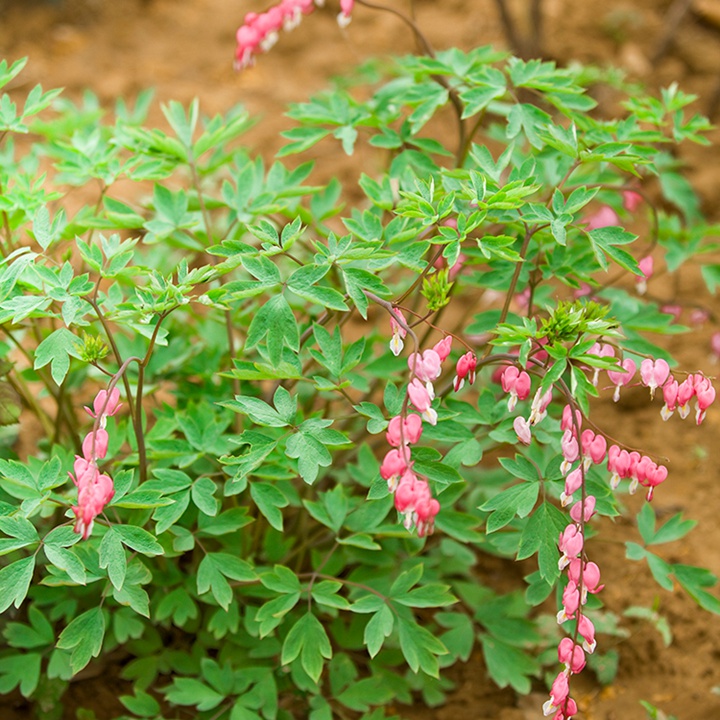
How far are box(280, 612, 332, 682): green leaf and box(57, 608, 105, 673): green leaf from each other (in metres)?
0.42

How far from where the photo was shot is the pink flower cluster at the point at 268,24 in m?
2.34

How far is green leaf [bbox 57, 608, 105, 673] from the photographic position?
1.95 metres

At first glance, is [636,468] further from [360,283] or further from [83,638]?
[83,638]

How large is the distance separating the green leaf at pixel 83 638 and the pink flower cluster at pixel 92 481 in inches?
17.3

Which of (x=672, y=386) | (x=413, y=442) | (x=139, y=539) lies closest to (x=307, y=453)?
(x=413, y=442)

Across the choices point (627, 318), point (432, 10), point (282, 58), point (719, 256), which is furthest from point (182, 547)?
point (432, 10)

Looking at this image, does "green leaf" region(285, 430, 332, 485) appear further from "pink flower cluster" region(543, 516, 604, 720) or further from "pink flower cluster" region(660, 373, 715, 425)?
"pink flower cluster" region(660, 373, 715, 425)

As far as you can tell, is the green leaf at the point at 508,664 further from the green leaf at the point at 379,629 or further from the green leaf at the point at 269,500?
the green leaf at the point at 269,500

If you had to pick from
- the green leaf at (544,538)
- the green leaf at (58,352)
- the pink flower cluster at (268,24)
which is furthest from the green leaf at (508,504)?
the pink flower cluster at (268,24)

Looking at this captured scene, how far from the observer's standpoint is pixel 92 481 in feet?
5.24

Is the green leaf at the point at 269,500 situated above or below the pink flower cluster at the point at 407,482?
below

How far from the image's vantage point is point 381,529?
220 centimetres

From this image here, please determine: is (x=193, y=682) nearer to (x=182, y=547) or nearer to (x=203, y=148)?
(x=182, y=547)

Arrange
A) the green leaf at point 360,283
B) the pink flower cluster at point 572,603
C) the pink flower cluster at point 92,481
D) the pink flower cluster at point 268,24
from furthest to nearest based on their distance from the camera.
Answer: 1. the pink flower cluster at point 268,24
2. the green leaf at point 360,283
3. the pink flower cluster at point 572,603
4. the pink flower cluster at point 92,481
